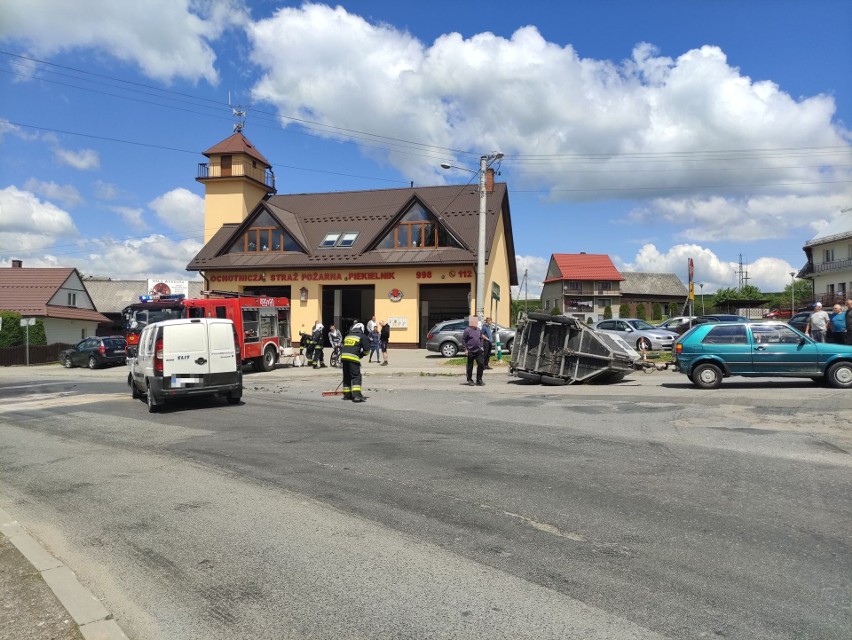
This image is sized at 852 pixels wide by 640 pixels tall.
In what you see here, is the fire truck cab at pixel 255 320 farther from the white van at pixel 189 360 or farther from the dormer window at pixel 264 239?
the dormer window at pixel 264 239

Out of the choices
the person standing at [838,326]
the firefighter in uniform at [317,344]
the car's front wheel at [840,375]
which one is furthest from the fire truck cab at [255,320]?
the person standing at [838,326]

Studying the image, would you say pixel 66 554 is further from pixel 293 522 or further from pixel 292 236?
pixel 292 236

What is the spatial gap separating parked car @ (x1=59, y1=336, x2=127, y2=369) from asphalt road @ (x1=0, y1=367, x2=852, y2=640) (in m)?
22.3

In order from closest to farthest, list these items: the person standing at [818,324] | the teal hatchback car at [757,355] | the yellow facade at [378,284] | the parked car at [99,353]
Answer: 1. the teal hatchback car at [757,355]
2. the person standing at [818,324]
3. the parked car at [99,353]
4. the yellow facade at [378,284]

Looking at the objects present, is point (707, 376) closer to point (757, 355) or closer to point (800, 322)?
point (757, 355)

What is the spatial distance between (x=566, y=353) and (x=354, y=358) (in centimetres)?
591

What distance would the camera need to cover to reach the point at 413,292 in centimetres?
3459

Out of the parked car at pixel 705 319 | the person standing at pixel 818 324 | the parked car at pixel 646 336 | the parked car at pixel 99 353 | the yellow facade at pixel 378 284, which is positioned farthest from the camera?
the yellow facade at pixel 378 284

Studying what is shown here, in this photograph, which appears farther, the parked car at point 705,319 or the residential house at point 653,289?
the residential house at point 653,289

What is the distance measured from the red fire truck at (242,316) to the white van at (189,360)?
833 centimetres

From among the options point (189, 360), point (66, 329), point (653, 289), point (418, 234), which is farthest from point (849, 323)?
point (653, 289)

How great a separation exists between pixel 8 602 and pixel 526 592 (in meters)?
3.33

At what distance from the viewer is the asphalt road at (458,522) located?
13.0ft

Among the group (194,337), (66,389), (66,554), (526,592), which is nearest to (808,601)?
(526,592)
